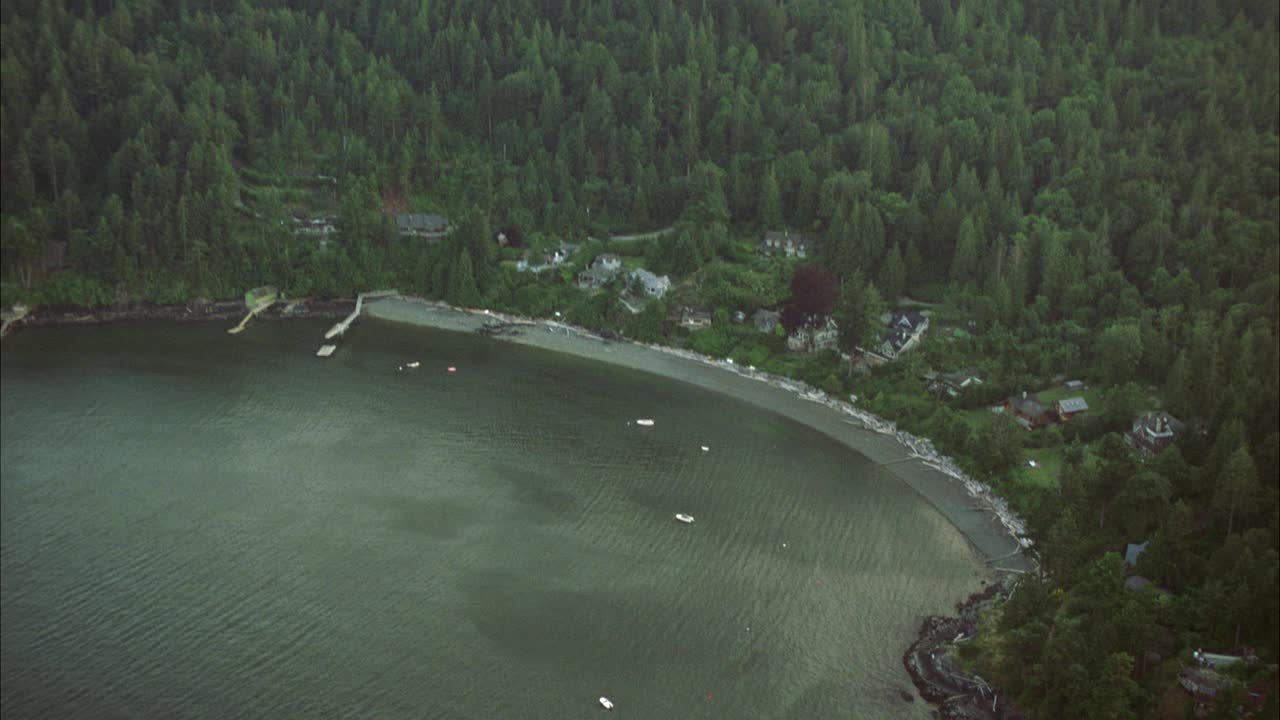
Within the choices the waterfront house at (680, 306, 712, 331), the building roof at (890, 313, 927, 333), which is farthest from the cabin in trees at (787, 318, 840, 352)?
the waterfront house at (680, 306, 712, 331)

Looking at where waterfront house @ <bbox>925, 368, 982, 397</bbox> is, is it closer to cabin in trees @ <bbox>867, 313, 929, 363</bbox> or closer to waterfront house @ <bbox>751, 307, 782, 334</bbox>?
cabin in trees @ <bbox>867, 313, 929, 363</bbox>

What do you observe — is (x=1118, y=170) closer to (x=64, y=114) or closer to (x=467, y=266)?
(x=467, y=266)

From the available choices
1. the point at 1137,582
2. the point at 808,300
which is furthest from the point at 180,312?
→ the point at 1137,582

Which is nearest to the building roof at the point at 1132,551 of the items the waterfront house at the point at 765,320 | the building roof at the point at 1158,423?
the building roof at the point at 1158,423

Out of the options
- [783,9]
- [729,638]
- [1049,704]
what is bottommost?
[729,638]

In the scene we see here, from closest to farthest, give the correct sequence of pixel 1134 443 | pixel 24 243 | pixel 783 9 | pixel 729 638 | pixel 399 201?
1. pixel 729 638
2. pixel 1134 443
3. pixel 24 243
4. pixel 399 201
5. pixel 783 9

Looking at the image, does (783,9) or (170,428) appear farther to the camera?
(783,9)

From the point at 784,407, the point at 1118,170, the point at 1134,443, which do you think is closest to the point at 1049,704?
the point at 1134,443

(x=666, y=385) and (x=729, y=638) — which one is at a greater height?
(x=729, y=638)

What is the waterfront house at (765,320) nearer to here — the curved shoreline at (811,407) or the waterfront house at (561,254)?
the curved shoreline at (811,407)
